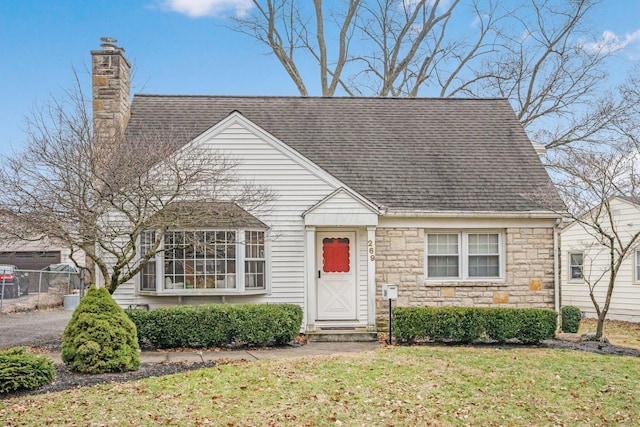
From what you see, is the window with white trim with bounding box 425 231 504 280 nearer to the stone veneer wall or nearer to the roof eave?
the stone veneer wall

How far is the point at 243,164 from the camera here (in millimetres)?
15852

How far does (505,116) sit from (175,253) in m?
10.0

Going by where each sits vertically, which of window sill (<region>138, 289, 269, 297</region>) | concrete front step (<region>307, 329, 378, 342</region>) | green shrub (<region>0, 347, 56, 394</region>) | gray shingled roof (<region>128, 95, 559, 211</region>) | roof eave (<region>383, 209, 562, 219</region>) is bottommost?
concrete front step (<region>307, 329, 378, 342</region>)

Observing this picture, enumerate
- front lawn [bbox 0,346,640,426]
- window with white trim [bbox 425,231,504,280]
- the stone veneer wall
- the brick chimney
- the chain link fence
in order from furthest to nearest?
1. the chain link fence
2. the brick chimney
3. window with white trim [bbox 425,231,504,280]
4. the stone veneer wall
5. front lawn [bbox 0,346,640,426]

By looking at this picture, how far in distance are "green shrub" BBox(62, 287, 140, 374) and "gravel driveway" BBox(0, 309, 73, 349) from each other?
13.6 ft

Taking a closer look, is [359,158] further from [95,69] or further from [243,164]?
[95,69]

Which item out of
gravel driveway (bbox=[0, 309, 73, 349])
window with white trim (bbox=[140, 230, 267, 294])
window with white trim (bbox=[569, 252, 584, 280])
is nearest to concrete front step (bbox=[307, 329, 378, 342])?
window with white trim (bbox=[140, 230, 267, 294])

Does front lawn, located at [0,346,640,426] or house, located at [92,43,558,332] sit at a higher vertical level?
house, located at [92,43,558,332]

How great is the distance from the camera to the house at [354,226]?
15.3 m

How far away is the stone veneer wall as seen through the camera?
16.0m

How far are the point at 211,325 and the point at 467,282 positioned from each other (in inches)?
245

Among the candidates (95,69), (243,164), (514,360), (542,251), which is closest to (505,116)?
(542,251)

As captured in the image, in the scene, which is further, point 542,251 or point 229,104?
point 229,104

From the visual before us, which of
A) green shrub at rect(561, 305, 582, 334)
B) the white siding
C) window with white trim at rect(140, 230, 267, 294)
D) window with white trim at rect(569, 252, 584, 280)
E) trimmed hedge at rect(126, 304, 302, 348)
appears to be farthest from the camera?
window with white trim at rect(569, 252, 584, 280)
